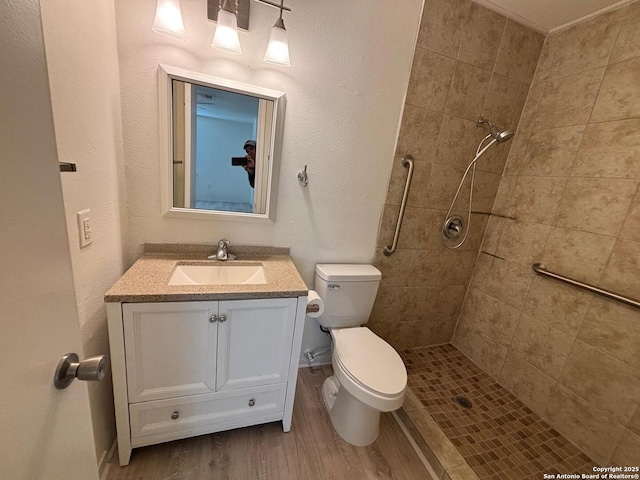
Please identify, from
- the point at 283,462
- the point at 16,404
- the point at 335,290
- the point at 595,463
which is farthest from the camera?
the point at 335,290

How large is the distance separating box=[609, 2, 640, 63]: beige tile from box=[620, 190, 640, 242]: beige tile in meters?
0.72

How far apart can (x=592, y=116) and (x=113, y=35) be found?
2.43 m

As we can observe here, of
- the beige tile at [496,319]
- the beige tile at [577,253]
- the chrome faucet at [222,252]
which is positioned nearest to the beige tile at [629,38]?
the beige tile at [577,253]

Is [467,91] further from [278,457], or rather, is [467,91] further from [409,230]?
[278,457]

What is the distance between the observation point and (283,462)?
123cm

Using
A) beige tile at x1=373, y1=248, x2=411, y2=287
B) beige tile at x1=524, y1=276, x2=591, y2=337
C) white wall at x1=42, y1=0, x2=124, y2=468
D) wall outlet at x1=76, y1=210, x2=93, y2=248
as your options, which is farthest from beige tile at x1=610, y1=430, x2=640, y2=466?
wall outlet at x1=76, y1=210, x2=93, y2=248

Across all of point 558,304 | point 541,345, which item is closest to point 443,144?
point 558,304

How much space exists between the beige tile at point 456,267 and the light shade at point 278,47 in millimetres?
1617

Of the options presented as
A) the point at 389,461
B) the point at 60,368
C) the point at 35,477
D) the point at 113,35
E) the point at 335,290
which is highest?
the point at 113,35

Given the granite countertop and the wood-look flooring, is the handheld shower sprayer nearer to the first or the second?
the granite countertop

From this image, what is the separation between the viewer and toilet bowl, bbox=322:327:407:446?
3.90ft

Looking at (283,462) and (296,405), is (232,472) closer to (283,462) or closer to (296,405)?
(283,462)

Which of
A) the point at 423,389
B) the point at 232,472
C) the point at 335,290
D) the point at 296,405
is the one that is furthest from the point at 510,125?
the point at 232,472

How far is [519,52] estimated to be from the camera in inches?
64.3
